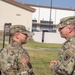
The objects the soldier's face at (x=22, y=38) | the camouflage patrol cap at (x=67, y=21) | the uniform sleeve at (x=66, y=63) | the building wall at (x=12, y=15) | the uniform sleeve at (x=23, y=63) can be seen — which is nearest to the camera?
the uniform sleeve at (x=66, y=63)

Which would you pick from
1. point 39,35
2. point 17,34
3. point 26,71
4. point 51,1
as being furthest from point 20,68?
point 51,1

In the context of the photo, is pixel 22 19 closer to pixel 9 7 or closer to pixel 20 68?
pixel 9 7

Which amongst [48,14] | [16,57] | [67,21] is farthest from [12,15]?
[67,21]

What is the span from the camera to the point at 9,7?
4616 centimetres

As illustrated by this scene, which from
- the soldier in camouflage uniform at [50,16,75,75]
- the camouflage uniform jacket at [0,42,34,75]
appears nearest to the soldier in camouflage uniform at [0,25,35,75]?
the camouflage uniform jacket at [0,42,34,75]

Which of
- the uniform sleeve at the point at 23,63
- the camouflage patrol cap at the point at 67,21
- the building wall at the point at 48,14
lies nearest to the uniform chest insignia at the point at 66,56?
the camouflage patrol cap at the point at 67,21

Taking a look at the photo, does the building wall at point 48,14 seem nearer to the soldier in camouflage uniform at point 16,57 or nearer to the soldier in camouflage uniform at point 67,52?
the soldier in camouflage uniform at point 16,57

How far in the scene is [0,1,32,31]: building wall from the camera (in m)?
45.8

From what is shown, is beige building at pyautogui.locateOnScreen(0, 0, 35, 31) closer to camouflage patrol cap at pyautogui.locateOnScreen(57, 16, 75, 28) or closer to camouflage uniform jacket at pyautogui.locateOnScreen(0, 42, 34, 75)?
camouflage uniform jacket at pyautogui.locateOnScreen(0, 42, 34, 75)

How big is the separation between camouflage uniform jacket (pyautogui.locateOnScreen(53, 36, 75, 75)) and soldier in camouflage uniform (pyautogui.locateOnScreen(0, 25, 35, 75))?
36.9 inches

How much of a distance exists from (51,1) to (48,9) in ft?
13.6

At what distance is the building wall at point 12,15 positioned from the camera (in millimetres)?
45812

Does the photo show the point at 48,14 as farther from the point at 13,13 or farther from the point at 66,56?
the point at 66,56

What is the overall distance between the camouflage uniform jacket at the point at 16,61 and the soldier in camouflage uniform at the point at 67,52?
851 mm
